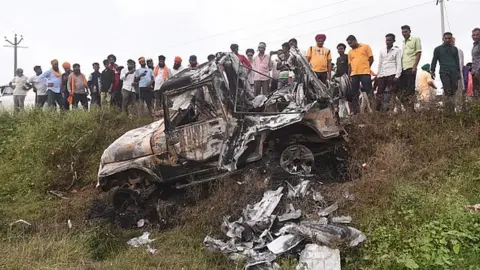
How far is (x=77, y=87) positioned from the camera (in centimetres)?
1327

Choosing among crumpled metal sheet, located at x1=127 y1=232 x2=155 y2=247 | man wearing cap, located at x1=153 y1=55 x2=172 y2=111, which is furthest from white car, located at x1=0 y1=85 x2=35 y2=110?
crumpled metal sheet, located at x1=127 y1=232 x2=155 y2=247

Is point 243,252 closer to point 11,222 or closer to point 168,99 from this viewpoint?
point 168,99

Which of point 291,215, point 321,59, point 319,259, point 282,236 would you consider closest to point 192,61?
point 321,59

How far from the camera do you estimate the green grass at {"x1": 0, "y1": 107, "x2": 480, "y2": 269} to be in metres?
5.89

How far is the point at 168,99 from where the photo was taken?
331 inches

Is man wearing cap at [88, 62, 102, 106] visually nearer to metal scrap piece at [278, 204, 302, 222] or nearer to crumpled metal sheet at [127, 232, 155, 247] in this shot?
crumpled metal sheet at [127, 232, 155, 247]

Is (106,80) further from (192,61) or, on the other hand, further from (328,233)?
(328,233)

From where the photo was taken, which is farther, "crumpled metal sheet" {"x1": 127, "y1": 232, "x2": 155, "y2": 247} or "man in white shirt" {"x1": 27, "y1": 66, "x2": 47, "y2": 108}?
"man in white shirt" {"x1": 27, "y1": 66, "x2": 47, "y2": 108}

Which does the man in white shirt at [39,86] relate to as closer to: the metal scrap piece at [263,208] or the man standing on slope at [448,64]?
the metal scrap piece at [263,208]

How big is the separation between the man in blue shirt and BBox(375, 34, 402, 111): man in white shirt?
5685mm

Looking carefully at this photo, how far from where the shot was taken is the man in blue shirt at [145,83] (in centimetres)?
1239

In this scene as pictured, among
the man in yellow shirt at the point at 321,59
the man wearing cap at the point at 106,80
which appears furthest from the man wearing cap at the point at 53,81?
the man in yellow shirt at the point at 321,59

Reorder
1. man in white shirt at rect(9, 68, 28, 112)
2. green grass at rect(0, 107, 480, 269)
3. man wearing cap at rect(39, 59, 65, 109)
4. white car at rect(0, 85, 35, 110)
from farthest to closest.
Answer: white car at rect(0, 85, 35, 110) → man in white shirt at rect(9, 68, 28, 112) → man wearing cap at rect(39, 59, 65, 109) → green grass at rect(0, 107, 480, 269)

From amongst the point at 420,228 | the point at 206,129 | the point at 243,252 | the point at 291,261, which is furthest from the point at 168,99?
the point at 420,228
